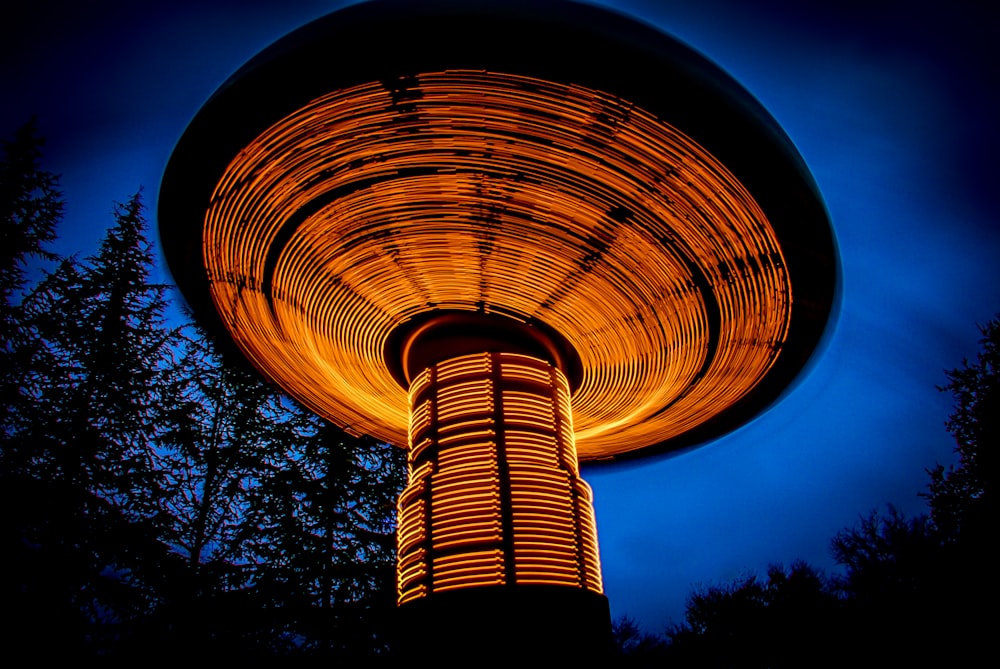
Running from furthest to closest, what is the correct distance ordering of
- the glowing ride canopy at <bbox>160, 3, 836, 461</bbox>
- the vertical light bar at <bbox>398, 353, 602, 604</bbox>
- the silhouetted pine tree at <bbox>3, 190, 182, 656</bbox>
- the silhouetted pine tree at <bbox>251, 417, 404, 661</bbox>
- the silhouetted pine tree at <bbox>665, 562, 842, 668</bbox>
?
the silhouetted pine tree at <bbox>665, 562, 842, 668</bbox> → the silhouetted pine tree at <bbox>251, 417, 404, 661</bbox> → the silhouetted pine tree at <bbox>3, 190, 182, 656</bbox> → the vertical light bar at <bbox>398, 353, 602, 604</bbox> → the glowing ride canopy at <bbox>160, 3, 836, 461</bbox>

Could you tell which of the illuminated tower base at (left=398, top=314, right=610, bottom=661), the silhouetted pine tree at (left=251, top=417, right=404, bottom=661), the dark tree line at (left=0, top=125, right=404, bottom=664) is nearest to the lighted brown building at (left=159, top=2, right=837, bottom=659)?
the illuminated tower base at (left=398, top=314, right=610, bottom=661)

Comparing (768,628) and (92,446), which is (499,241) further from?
(768,628)

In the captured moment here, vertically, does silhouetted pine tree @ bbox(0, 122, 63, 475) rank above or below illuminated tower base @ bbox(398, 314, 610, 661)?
above

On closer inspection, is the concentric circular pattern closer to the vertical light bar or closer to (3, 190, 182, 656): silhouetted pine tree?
the vertical light bar

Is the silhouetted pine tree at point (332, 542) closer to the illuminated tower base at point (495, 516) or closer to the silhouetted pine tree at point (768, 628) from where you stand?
the illuminated tower base at point (495, 516)

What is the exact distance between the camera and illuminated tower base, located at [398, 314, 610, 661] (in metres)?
5.49

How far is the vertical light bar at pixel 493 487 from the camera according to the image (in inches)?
240

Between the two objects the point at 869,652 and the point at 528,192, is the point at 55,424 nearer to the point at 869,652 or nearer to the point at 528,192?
the point at 528,192

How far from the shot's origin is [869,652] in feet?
71.2

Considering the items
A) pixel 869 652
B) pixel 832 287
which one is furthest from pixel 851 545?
pixel 832 287

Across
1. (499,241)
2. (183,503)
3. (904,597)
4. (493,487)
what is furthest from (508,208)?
(904,597)

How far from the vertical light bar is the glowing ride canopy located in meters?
1.12

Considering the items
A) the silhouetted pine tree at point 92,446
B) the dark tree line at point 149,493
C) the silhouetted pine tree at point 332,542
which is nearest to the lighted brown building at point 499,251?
the dark tree line at point 149,493

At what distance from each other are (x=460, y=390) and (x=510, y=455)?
36.9 inches
